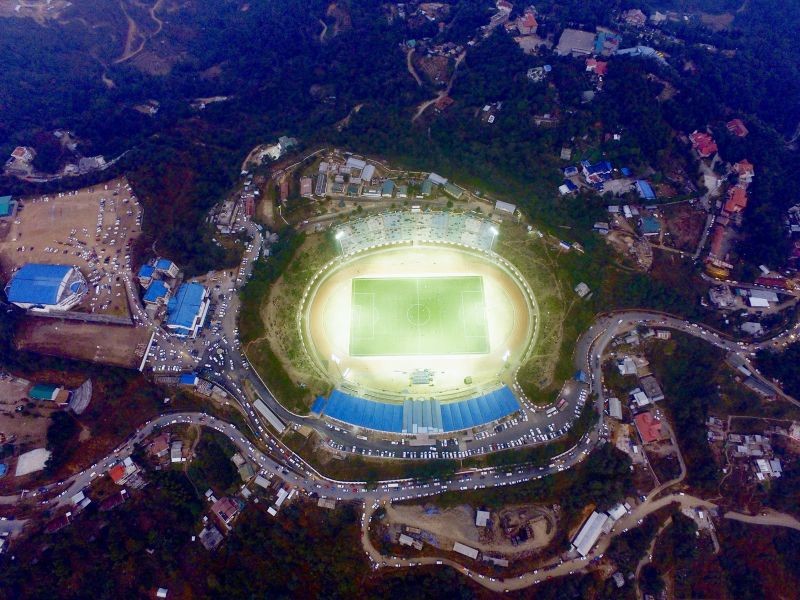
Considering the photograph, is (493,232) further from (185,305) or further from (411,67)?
(185,305)

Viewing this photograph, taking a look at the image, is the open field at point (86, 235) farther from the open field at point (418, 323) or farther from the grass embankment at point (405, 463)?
the grass embankment at point (405, 463)

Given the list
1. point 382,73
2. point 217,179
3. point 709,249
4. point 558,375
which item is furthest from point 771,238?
point 217,179

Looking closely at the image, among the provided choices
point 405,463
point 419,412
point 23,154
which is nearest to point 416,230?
point 419,412

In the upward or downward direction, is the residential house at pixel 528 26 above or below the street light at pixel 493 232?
above

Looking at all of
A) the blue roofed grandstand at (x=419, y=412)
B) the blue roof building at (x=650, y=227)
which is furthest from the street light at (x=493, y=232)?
the blue roof building at (x=650, y=227)

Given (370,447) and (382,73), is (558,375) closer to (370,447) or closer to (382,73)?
(370,447)
